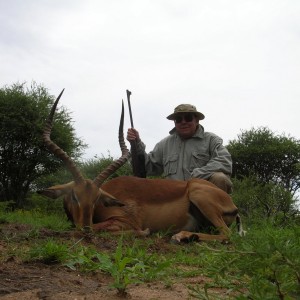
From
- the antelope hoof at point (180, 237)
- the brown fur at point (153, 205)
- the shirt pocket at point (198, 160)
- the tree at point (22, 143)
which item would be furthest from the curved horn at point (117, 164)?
the tree at point (22, 143)

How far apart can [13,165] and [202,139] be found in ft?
45.0

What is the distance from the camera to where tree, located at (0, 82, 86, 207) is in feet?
65.2

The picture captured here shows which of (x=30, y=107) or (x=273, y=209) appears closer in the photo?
(x=273, y=209)

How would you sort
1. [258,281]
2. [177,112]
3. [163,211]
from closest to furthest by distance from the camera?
[258,281], [163,211], [177,112]

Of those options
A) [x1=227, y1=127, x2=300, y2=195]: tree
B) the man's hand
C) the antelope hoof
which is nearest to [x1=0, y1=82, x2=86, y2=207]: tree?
[x1=227, y1=127, x2=300, y2=195]: tree

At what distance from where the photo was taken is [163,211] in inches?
250

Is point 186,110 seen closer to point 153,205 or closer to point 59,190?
point 153,205

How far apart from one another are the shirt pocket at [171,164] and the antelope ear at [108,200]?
174cm

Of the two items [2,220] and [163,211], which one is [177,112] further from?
[2,220]

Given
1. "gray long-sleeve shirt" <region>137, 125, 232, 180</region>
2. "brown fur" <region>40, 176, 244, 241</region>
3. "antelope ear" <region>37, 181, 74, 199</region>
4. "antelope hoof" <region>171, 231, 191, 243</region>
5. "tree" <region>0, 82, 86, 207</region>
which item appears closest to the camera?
"antelope hoof" <region>171, 231, 191, 243</region>

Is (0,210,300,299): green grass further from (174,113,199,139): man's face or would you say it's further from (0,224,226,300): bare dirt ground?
(174,113,199,139): man's face

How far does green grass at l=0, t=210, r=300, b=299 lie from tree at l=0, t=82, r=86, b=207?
15.0 meters

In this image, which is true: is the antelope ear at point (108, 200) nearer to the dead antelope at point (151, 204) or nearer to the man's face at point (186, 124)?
the dead antelope at point (151, 204)

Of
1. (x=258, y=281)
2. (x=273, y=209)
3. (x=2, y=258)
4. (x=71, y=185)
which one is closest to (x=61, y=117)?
(x=273, y=209)
